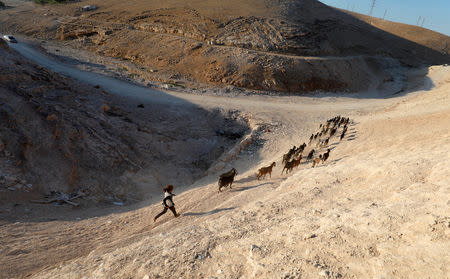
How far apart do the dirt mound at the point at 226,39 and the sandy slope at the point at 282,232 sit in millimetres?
16699

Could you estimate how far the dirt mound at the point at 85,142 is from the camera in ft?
32.0

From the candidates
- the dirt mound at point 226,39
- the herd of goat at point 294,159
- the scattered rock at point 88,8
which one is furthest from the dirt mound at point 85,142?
the scattered rock at point 88,8

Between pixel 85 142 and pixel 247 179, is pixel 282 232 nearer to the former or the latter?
pixel 247 179

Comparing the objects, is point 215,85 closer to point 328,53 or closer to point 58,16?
point 328,53

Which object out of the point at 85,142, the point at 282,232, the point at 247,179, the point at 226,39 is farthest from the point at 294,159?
the point at 226,39

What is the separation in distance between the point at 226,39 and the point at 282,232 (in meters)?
28.0

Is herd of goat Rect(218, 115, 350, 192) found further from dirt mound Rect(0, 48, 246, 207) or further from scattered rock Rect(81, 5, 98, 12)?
scattered rock Rect(81, 5, 98, 12)

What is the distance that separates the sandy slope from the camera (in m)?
4.11

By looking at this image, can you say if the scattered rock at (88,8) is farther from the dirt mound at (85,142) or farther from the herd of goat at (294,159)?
A: the herd of goat at (294,159)

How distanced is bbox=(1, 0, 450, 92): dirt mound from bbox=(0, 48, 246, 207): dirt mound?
34.9ft

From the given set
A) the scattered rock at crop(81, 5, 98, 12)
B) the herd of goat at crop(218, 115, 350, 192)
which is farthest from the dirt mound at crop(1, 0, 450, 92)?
the herd of goat at crop(218, 115, 350, 192)

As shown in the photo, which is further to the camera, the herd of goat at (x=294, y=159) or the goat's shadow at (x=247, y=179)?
the goat's shadow at (x=247, y=179)

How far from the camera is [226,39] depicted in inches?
1179

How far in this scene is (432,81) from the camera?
101 feet
